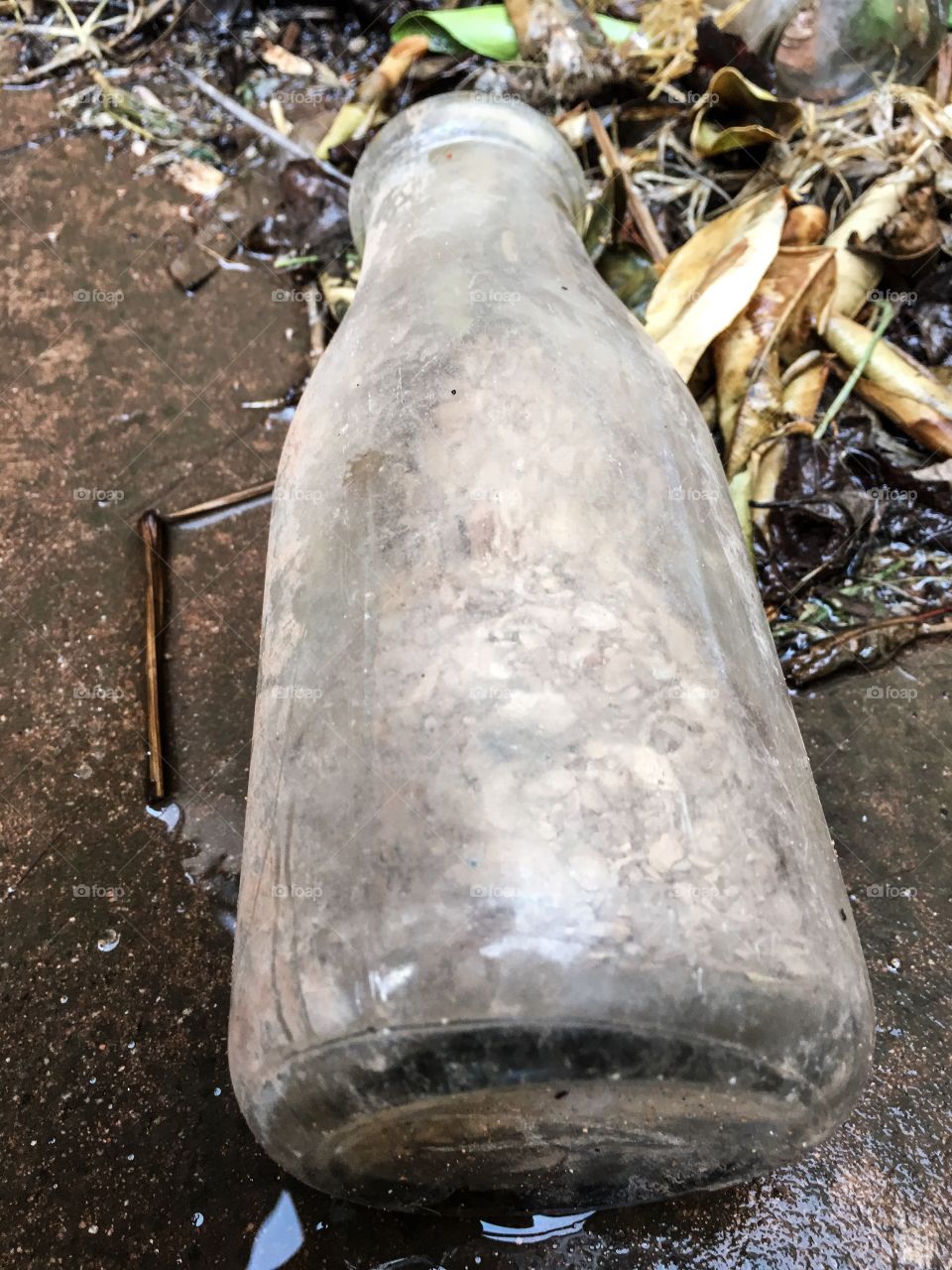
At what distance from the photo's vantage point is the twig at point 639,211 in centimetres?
194

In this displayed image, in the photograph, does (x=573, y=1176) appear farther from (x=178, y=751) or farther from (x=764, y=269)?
(x=764, y=269)

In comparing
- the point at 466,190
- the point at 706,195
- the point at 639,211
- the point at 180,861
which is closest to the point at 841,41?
the point at 706,195

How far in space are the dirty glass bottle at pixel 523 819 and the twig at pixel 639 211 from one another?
928mm

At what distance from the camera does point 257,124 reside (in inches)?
97.5

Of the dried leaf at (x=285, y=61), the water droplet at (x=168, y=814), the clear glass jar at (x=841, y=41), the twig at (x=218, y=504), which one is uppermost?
the clear glass jar at (x=841, y=41)

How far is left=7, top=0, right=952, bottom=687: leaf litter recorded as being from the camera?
170 centimetres

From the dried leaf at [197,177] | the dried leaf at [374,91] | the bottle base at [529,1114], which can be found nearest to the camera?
the bottle base at [529,1114]

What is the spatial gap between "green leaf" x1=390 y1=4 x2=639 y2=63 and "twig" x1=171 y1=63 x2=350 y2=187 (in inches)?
16.4

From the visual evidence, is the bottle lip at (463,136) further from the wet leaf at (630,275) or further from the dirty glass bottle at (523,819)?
the dirty glass bottle at (523,819)

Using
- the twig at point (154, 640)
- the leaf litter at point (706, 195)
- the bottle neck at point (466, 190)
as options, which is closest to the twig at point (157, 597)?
the twig at point (154, 640)

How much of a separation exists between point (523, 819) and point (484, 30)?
2.19 meters

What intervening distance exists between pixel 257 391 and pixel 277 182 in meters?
0.73

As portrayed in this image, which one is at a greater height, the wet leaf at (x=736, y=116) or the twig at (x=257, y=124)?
the wet leaf at (x=736, y=116)

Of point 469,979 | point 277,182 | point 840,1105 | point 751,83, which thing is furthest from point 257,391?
point 840,1105
